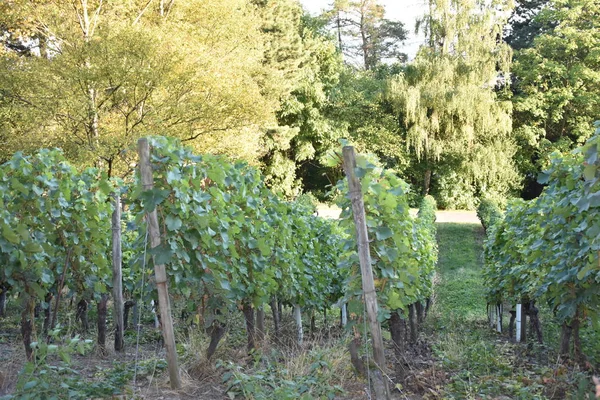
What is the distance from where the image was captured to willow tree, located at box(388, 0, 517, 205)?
89.4ft

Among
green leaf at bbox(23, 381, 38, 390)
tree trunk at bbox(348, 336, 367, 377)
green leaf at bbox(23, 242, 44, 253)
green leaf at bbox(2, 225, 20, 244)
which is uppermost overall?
green leaf at bbox(2, 225, 20, 244)

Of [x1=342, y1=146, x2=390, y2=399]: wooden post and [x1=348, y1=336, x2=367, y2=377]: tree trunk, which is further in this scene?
[x1=348, y1=336, x2=367, y2=377]: tree trunk

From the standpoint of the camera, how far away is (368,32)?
38.8 metres

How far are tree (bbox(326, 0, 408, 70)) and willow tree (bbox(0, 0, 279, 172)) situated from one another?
66.3ft

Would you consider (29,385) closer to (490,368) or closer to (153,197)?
(153,197)

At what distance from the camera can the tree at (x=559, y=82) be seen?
97.4 feet

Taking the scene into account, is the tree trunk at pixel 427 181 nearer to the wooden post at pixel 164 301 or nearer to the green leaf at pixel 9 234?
the wooden post at pixel 164 301

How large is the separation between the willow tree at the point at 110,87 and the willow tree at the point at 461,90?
9.72 meters

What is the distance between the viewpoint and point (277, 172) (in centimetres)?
3064

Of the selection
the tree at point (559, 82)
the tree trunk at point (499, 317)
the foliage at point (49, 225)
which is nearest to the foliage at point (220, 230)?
the foliage at point (49, 225)

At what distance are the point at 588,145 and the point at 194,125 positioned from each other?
48.8 feet

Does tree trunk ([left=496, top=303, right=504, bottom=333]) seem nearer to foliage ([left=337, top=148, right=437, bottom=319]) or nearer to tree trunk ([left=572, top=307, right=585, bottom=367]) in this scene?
tree trunk ([left=572, top=307, right=585, bottom=367])

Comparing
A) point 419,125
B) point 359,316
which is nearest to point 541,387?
point 359,316

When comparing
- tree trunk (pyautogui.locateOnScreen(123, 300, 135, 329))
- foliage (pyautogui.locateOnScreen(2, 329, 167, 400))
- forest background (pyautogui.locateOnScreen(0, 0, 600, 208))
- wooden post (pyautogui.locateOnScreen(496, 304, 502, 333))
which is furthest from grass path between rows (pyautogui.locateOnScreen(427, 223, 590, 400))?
forest background (pyautogui.locateOnScreen(0, 0, 600, 208))
